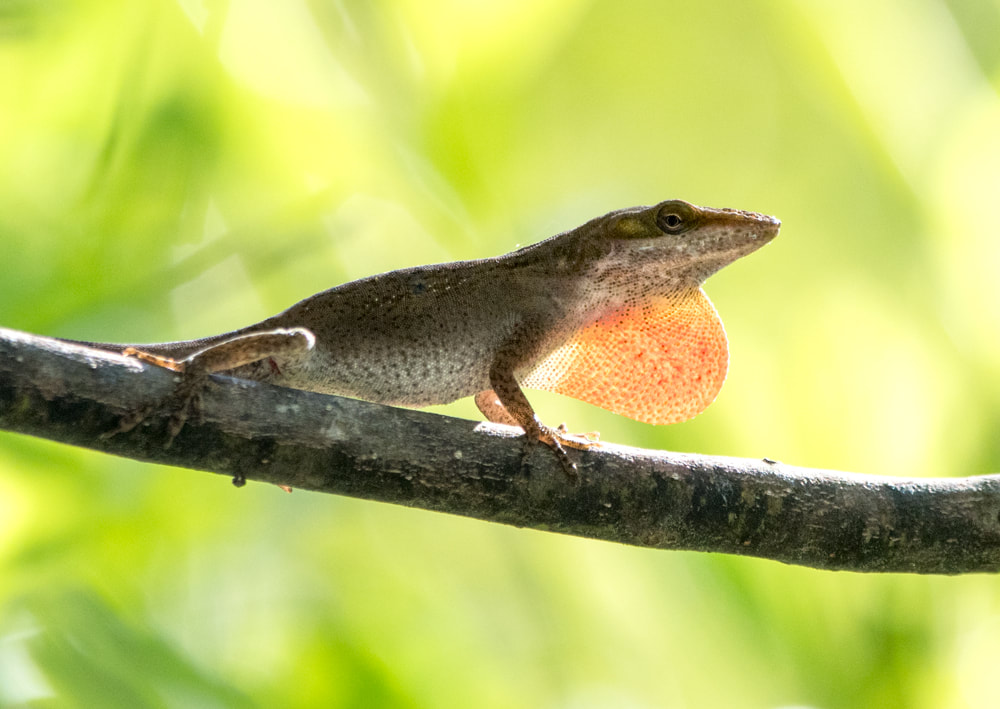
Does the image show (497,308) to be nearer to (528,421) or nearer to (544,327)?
(544,327)

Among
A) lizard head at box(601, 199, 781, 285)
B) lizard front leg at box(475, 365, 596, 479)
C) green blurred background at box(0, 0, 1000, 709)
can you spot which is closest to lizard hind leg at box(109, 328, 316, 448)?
lizard front leg at box(475, 365, 596, 479)

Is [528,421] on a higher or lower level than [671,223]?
lower

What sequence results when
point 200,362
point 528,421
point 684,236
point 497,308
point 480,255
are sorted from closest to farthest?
point 200,362, point 528,421, point 684,236, point 497,308, point 480,255

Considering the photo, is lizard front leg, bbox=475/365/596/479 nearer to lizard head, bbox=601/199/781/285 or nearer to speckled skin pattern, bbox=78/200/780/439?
speckled skin pattern, bbox=78/200/780/439

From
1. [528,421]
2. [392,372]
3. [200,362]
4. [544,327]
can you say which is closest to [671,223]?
[544,327]

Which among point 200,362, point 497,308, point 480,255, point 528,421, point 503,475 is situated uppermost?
point 480,255

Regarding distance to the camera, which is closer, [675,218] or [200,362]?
[200,362]
